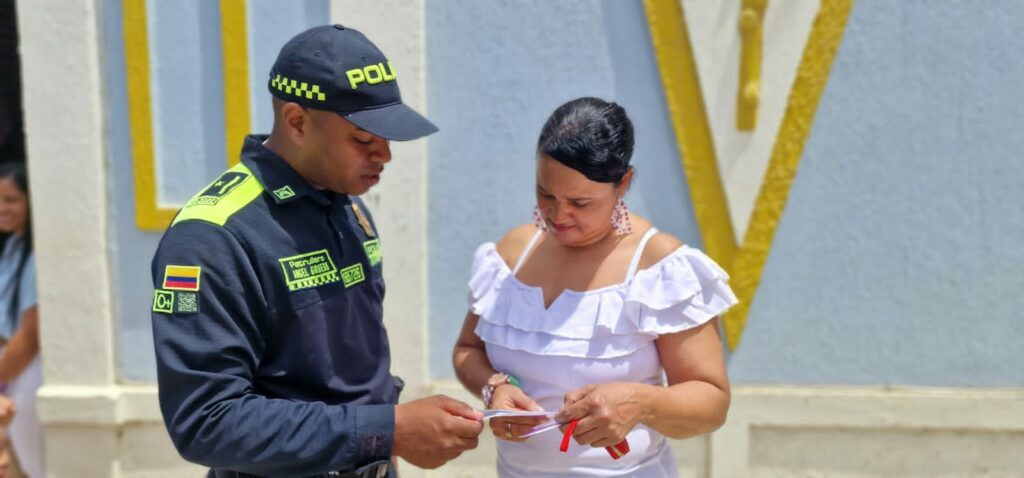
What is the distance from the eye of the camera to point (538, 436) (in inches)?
83.1

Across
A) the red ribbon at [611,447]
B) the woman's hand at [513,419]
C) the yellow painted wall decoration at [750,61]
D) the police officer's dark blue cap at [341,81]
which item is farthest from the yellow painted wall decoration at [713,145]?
the police officer's dark blue cap at [341,81]

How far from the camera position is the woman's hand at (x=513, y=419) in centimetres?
197

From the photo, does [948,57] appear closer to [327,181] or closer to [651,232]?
[651,232]

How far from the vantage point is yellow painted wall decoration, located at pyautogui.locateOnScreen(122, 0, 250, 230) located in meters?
3.61

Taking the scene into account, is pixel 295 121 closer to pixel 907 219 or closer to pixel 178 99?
pixel 178 99

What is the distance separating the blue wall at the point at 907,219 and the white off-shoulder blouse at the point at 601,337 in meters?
1.70

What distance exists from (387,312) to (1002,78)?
2757mm

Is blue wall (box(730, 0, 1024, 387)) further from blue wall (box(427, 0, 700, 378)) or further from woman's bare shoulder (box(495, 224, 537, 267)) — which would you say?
woman's bare shoulder (box(495, 224, 537, 267))

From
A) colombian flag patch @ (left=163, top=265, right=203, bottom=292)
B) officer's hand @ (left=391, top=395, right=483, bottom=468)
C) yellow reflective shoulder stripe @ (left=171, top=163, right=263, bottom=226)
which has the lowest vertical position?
officer's hand @ (left=391, top=395, right=483, bottom=468)

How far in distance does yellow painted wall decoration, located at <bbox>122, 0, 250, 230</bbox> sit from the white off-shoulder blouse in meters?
2.01

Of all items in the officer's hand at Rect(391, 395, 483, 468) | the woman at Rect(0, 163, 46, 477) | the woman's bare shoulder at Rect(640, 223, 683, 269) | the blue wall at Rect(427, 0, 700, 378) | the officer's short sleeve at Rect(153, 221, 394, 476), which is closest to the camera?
the officer's short sleeve at Rect(153, 221, 394, 476)

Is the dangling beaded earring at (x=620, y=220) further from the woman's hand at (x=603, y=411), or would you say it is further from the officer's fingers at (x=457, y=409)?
the officer's fingers at (x=457, y=409)

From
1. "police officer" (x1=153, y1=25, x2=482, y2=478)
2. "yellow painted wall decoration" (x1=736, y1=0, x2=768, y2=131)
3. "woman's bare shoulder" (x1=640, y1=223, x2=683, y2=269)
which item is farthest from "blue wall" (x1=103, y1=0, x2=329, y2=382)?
"woman's bare shoulder" (x1=640, y1=223, x2=683, y2=269)

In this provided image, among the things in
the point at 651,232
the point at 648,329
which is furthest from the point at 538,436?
the point at 651,232
